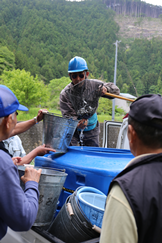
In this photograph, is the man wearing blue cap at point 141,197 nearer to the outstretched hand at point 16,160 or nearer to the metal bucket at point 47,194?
the metal bucket at point 47,194

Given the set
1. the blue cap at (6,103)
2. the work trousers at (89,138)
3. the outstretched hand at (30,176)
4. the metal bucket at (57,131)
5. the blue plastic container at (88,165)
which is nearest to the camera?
the blue cap at (6,103)

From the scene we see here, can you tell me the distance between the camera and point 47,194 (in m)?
1.97

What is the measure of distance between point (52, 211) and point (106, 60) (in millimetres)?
86820

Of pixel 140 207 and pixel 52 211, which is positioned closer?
pixel 140 207

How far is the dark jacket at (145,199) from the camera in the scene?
964 millimetres

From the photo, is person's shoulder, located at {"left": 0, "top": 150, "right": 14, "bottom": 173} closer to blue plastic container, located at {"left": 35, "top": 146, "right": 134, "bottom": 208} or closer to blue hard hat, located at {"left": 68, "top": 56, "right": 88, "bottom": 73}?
blue plastic container, located at {"left": 35, "top": 146, "right": 134, "bottom": 208}

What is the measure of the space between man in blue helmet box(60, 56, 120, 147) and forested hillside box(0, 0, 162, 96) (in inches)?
1928

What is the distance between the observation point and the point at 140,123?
113 cm

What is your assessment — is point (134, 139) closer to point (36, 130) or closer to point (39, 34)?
point (36, 130)

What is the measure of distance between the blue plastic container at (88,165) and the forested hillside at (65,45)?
5023cm

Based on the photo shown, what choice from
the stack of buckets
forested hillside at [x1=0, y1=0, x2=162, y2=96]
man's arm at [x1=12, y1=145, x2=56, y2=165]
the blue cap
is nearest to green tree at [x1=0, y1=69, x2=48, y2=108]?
man's arm at [x1=12, y1=145, x2=56, y2=165]

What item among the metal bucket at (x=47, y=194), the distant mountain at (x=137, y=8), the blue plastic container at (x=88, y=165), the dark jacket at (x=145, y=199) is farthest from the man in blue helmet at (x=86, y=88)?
the distant mountain at (x=137, y=8)

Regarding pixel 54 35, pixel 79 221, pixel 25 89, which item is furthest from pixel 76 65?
pixel 54 35

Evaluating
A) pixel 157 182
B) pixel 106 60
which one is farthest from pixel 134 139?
pixel 106 60
